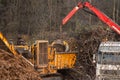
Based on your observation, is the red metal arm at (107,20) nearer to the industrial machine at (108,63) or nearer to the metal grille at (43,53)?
the industrial machine at (108,63)

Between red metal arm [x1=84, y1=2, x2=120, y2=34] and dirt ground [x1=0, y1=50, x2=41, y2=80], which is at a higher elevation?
red metal arm [x1=84, y1=2, x2=120, y2=34]

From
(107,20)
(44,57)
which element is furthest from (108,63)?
(107,20)

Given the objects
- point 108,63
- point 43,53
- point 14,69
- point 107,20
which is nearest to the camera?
point 14,69

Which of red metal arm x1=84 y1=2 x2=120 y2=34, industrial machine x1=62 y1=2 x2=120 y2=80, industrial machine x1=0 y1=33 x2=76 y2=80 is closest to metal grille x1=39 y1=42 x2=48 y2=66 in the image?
industrial machine x1=0 y1=33 x2=76 y2=80

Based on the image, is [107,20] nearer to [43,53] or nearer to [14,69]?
[43,53]

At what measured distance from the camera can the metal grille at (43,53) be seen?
1700cm

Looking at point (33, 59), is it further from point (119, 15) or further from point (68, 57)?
point (119, 15)

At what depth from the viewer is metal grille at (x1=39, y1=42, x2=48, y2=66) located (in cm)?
1700

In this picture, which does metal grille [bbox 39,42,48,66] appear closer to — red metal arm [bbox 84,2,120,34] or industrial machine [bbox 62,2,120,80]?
industrial machine [bbox 62,2,120,80]

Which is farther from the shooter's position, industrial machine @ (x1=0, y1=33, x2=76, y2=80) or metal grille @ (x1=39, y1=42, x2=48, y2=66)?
metal grille @ (x1=39, y1=42, x2=48, y2=66)

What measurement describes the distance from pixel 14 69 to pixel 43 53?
15.7 ft

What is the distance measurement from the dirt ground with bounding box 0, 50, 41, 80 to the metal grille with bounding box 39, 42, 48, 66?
3.49 metres

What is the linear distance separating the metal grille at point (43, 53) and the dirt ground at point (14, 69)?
3.49 metres

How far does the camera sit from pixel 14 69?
40.6 ft
